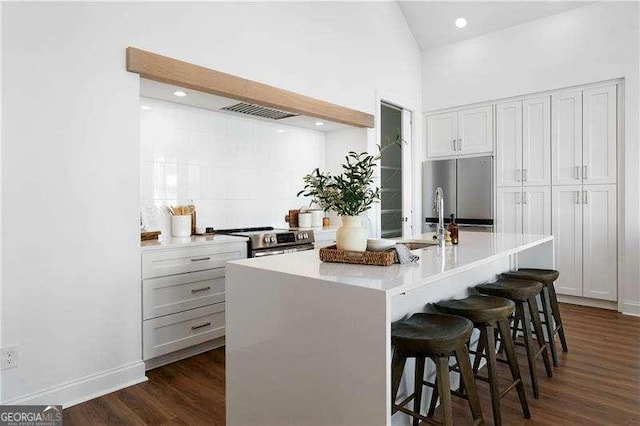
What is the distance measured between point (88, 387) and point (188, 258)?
982 millimetres

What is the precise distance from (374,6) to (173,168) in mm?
2966

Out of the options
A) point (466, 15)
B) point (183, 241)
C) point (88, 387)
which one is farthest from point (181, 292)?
point (466, 15)

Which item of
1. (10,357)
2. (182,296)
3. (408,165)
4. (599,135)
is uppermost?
(599,135)

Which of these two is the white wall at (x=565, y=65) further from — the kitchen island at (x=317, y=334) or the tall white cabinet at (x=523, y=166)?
the kitchen island at (x=317, y=334)

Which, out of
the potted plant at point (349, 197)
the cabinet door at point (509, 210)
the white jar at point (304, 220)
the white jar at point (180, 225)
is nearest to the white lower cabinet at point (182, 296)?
the white jar at point (180, 225)

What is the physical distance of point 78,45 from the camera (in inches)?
93.7

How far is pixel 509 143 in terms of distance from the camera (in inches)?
189

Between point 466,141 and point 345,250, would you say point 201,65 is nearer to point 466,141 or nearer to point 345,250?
point 345,250

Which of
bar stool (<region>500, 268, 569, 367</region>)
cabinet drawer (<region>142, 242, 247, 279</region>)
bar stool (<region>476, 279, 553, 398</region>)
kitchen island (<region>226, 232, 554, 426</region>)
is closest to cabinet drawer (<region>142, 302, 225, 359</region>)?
cabinet drawer (<region>142, 242, 247, 279</region>)

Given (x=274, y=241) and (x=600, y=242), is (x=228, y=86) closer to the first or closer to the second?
(x=274, y=241)

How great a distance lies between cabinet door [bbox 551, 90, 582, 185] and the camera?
170 inches

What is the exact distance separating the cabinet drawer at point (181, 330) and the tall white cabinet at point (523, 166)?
11.3 ft

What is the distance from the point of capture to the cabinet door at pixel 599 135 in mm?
4125

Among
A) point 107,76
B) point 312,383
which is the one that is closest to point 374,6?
point 107,76
